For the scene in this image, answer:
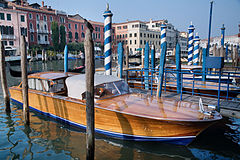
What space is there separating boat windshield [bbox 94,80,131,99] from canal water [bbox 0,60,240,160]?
46.8 inches

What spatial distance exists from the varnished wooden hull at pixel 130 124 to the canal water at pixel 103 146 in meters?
0.24

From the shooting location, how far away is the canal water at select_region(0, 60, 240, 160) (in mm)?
4621

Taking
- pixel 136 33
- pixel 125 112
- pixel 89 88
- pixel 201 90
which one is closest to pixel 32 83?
pixel 89 88

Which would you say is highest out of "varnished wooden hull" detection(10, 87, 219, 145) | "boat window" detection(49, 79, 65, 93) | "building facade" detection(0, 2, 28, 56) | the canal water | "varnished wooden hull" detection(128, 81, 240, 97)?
"building facade" detection(0, 2, 28, 56)

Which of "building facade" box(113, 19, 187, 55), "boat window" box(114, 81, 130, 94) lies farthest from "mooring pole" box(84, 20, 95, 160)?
"building facade" box(113, 19, 187, 55)

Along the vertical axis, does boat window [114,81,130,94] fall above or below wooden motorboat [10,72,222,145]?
above

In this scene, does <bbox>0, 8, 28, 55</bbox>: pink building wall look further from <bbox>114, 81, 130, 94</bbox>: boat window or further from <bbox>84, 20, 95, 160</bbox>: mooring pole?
<bbox>84, 20, 95, 160</bbox>: mooring pole

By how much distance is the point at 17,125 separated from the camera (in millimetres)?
6594

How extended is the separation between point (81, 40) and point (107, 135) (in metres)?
45.7

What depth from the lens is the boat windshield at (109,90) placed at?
573 cm

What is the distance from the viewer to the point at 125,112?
15.4ft

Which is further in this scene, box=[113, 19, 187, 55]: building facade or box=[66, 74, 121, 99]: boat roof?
box=[113, 19, 187, 55]: building facade

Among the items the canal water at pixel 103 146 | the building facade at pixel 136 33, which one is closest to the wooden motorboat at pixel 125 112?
the canal water at pixel 103 146

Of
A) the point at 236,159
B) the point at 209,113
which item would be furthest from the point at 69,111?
the point at 236,159
